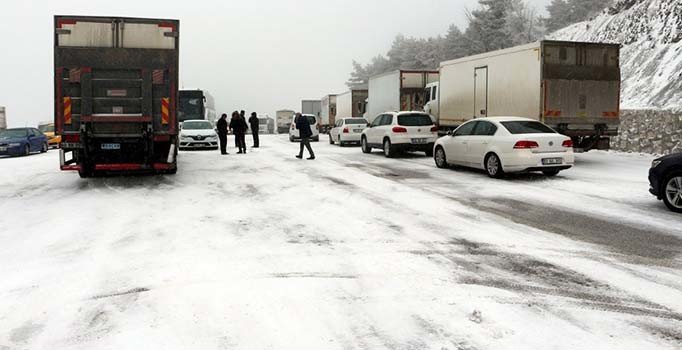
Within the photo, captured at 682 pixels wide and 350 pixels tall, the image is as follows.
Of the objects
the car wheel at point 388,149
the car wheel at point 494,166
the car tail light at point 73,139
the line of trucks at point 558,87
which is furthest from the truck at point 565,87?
the car tail light at point 73,139

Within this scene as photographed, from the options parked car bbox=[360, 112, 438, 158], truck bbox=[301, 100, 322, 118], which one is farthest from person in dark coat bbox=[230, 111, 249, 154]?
truck bbox=[301, 100, 322, 118]

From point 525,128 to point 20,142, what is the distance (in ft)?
70.4

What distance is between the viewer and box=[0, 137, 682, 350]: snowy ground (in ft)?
12.4

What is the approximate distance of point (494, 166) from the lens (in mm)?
12867

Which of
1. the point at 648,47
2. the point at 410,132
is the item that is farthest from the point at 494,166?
the point at 648,47

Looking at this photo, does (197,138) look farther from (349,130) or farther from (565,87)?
(565,87)

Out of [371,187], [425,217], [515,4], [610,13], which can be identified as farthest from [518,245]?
[515,4]

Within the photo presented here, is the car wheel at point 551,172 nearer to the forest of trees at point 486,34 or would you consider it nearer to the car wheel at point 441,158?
the car wheel at point 441,158

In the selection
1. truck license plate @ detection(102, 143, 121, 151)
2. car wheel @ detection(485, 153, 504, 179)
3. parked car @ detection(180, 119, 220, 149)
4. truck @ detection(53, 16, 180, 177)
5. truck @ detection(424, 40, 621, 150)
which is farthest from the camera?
parked car @ detection(180, 119, 220, 149)

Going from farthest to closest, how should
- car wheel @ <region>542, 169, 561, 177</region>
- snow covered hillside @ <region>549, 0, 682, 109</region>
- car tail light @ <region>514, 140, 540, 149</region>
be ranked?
snow covered hillside @ <region>549, 0, 682, 109</region> → car wheel @ <region>542, 169, 561, 177</region> → car tail light @ <region>514, 140, 540, 149</region>

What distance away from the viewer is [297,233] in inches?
274

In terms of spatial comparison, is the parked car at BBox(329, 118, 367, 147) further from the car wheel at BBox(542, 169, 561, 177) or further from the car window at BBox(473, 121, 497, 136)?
the car wheel at BBox(542, 169, 561, 177)

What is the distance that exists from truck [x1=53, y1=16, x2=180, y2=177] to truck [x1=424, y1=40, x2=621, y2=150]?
991 centimetres

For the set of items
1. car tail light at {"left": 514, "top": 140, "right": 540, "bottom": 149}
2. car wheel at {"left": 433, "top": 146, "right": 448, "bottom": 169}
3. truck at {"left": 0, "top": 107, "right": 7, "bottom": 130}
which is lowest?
car wheel at {"left": 433, "top": 146, "right": 448, "bottom": 169}
